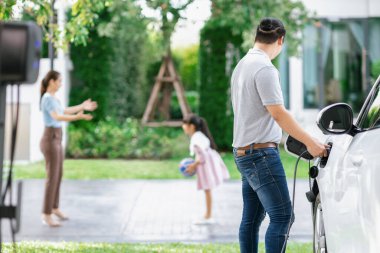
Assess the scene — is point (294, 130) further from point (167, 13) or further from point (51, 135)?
point (167, 13)

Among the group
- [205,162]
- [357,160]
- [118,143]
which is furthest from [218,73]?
[357,160]

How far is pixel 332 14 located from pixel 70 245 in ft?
45.4

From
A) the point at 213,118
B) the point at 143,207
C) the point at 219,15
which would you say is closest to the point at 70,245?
the point at 143,207

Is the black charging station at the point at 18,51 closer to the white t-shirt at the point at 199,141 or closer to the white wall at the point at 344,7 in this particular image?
the white t-shirt at the point at 199,141

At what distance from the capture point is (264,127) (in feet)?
17.3

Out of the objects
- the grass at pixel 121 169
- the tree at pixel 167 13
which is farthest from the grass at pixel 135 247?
the tree at pixel 167 13

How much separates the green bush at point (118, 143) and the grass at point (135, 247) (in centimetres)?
958

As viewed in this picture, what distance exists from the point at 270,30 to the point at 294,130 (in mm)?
717

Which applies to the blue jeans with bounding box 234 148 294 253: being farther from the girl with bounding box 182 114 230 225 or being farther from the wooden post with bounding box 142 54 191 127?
the wooden post with bounding box 142 54 191 127

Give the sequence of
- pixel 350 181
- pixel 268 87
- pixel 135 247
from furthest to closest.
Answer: pixel 135 247 < pixel 268 87 < pixel 350 181

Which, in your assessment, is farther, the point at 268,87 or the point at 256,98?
the point at 256,98

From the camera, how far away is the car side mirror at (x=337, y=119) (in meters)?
4.62

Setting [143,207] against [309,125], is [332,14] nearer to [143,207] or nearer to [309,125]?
[309,125]

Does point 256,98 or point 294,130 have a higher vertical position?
point 256,98
